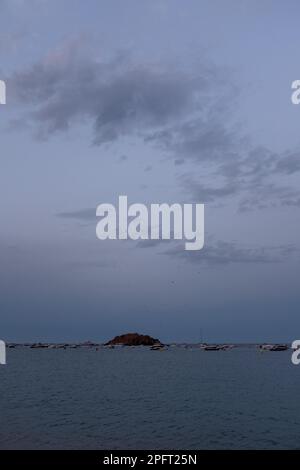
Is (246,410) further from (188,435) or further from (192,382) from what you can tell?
(192,382)

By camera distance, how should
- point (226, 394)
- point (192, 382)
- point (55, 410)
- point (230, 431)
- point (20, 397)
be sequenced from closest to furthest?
1. point (230, 431)
2. point (55, 410)
3. point (20, 397)
4. point (226, 394)
5. point (192, 382)

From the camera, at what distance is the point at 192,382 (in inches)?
3059

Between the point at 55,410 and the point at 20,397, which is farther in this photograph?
the point at 20,397

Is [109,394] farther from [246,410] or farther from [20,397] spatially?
[246,410]

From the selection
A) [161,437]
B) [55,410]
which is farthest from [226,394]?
[161,437]

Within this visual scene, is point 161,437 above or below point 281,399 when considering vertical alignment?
below

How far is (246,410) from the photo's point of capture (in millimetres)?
48625
